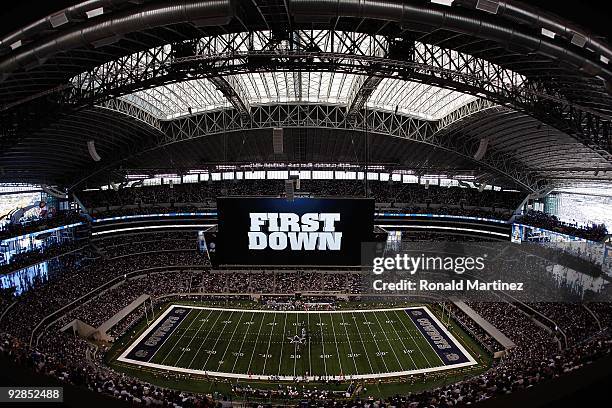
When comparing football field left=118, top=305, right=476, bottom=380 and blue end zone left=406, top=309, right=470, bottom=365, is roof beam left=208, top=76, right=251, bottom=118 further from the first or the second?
blue end zone left=406, top=309, right=470, bottom=365

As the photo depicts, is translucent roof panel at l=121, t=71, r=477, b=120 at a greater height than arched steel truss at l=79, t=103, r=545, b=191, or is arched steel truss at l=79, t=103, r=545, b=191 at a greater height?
translucent roof panel at l=121, t=71, r=477, b=120

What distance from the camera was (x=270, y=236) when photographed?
25281 mm

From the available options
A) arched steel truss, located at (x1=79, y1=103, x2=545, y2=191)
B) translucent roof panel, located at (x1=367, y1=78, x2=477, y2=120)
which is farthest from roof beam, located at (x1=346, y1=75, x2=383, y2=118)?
translucent roof panel, located at (x1=367, y1=78, x2=477, y2=120)

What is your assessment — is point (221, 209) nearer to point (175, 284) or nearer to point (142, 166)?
point (175, 284)

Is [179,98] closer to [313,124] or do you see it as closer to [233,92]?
[233,92]

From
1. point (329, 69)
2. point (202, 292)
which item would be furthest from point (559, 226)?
point (202, 292)

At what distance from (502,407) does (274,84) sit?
32.6m

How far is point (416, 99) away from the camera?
36219mm

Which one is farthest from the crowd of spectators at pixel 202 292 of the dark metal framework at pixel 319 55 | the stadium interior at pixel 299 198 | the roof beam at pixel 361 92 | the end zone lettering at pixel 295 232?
the roof beam at pixel 361 92

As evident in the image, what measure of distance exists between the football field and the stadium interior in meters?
0.22

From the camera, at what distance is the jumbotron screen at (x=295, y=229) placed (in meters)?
25.0

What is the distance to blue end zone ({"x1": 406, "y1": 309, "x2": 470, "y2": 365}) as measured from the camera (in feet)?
95.1

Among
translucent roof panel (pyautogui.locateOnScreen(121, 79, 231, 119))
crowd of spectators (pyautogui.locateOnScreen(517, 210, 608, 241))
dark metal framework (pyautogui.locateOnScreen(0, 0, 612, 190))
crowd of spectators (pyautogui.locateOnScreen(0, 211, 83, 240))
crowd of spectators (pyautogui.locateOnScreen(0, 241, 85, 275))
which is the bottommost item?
crowd of spectators (pyautogui.locateOnScreen(0, 241, 85, 275))

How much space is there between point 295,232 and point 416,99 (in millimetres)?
19293
